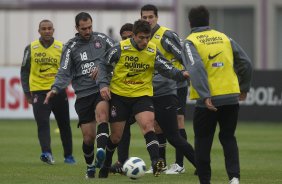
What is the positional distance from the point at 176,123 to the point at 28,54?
413 cm

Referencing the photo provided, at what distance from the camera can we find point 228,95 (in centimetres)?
1279

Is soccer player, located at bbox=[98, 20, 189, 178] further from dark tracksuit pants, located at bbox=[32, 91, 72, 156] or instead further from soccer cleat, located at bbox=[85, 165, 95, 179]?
dark tracksuit pants, located at bbox=[32, 91, 72, 156]

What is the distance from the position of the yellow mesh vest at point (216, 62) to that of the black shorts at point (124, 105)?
154 centimetres

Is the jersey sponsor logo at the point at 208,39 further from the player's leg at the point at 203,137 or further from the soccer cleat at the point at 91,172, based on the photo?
the soccer cleat at the point at 91,172

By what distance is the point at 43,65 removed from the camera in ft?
59.7

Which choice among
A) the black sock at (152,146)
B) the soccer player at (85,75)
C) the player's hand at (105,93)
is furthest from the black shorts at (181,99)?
the player's hand at (105,93)

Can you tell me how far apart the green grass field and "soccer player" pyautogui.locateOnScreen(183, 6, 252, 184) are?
4.14 feet

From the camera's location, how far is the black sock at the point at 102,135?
14.3m

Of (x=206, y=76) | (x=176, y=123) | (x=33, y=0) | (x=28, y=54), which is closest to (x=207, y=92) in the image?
(x=206, y=76)

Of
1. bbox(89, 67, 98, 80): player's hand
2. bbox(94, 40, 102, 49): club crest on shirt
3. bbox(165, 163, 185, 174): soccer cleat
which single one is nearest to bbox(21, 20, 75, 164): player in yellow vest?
bbox(165, 163, 185, 174): soccer cleat

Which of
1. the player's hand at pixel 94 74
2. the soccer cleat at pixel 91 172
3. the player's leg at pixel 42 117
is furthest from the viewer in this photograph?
the player's leg at pixel 42 117

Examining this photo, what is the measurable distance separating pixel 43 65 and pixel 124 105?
4210mm

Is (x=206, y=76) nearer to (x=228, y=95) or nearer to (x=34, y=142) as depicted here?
(x=228, y=95)

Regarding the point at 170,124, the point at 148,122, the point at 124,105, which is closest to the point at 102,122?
the point at 124,105
